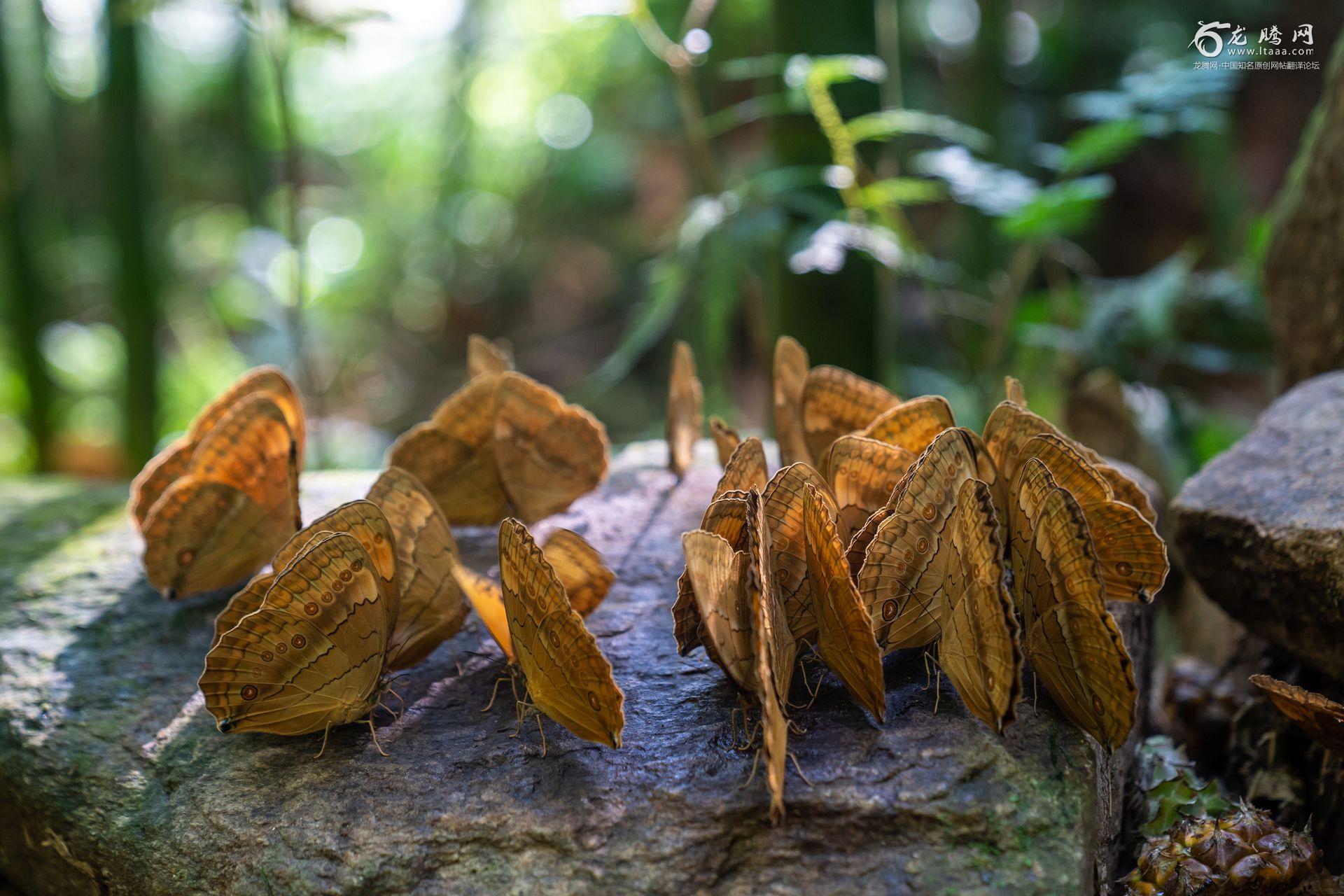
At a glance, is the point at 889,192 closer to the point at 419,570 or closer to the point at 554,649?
the point at 419,570

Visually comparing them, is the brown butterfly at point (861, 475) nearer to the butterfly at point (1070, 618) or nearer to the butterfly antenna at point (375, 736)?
the butterfly at point (1070, 618)

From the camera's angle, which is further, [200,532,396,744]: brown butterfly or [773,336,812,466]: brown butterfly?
[773,336,812,466]: brown butterfly

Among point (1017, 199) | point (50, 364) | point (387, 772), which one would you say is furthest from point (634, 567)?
point (50, 364)

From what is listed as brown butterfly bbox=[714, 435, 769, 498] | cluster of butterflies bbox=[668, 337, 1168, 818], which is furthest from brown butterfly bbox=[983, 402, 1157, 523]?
brown butterfly bbox=[714, 435, 769, 498]

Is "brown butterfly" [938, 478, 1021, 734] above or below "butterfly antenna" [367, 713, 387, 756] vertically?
above

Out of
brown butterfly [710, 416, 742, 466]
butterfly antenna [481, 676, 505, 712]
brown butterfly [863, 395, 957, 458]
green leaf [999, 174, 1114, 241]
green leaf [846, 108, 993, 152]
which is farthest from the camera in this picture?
green leaf [999, 174, 1114, 241]

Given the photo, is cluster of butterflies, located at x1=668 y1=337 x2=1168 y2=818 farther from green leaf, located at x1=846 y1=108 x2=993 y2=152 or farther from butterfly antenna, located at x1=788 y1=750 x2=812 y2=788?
green leaf, located at x1=846 y1=108 x2=993 y2=152

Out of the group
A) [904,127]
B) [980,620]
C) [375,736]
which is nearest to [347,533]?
[375,736]

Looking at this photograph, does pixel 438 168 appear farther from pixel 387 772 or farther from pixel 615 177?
pixel 387 772
